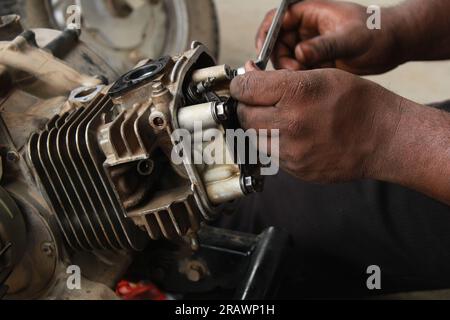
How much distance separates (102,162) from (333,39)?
1.94ft

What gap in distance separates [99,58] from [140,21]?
95 centimetres

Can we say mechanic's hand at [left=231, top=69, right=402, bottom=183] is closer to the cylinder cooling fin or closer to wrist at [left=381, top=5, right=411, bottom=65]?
the cylinder cooling fin

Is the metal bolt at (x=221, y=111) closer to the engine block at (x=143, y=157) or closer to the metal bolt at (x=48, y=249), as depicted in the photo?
the engine block at (x=143, y=157)

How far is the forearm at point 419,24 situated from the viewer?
1207mm

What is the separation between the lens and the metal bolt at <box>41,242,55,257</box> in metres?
0.92

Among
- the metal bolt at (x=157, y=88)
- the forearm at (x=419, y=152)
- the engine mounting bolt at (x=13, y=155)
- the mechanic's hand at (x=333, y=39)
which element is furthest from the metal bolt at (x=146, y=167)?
the mechanic's hand at (x=333, y=39)

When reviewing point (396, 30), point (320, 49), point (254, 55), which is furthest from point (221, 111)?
point (254, 55)

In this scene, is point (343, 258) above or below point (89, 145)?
below

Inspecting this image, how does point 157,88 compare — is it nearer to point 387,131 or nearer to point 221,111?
point 221,111

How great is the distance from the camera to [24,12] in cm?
183

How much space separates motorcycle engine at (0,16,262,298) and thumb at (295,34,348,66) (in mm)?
334

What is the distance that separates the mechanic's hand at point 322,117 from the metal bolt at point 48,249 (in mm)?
393
